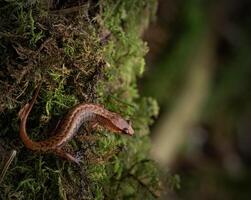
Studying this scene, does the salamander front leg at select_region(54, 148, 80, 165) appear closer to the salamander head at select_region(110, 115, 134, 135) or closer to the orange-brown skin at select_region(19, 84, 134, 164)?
the orange-brown skin at select_region(19, 84, 134, 164)

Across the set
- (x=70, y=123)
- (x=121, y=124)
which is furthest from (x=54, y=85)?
(x=121, y=124)

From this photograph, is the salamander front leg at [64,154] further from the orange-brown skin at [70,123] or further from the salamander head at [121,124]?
the salamander head at [121,124]

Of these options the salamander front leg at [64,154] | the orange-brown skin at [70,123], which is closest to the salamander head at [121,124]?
the orange-brown skin at [70,123]

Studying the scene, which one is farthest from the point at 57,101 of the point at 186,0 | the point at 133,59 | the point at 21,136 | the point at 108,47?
the point at 186,0

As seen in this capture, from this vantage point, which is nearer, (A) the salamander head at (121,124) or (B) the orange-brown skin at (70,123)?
(B) the orange-brown skin at (70,123)

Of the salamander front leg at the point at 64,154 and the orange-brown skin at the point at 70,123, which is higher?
the orange-brown skin at the point at 70,123

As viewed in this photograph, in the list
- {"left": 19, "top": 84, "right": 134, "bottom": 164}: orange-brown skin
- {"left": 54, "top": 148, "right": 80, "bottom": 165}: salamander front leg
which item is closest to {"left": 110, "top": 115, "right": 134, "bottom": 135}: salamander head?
{"left": 19, "top": 84, "right": 134, "bottom": 164}: orange-brown skin

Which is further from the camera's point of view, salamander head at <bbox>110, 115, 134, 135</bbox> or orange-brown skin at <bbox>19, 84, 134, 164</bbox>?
salamander head at <bbox>110, 115, 134, 135</bbox>

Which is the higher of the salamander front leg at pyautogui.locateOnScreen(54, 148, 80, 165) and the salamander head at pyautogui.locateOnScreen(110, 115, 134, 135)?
the salamander head at pyautogui.locateOnScreen(110, 115, 134, 135)

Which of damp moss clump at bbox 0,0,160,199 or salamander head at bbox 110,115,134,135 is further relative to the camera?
salamander head at bbox 110,115,134,135
